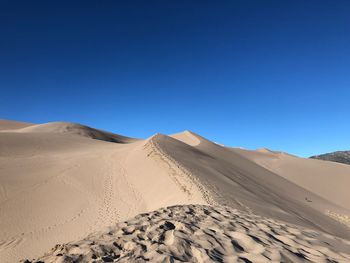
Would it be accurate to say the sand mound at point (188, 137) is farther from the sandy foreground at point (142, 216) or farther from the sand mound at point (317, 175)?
the sandy foreground at point (142, 216)

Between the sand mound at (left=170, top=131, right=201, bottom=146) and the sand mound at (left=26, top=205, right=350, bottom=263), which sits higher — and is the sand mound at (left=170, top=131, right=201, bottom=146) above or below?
above

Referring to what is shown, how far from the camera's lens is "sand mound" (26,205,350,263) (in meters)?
4.21

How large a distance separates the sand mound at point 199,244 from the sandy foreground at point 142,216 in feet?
0.05

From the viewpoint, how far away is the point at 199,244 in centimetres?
461

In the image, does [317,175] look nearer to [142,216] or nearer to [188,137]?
[188,137]

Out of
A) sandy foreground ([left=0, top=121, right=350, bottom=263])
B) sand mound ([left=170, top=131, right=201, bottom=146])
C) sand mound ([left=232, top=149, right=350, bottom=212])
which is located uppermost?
sand mound ([left=170, top=131, right=201, bottom=146])

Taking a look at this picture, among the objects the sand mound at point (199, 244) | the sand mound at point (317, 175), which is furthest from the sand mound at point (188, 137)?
the sand mound at point (199, 244)

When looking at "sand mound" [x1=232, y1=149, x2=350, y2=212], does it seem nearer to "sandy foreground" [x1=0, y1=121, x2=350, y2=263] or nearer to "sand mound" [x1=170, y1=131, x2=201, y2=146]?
"sand mound" [x1=170, y1=131, x2=201, y2=146]

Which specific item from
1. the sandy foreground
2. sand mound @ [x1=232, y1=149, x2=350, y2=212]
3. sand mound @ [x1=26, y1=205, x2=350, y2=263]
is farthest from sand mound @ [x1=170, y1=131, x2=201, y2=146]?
sand mound @ [x1=26, y1=205, x2=350, y2=263]

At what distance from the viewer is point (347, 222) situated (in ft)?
46.4

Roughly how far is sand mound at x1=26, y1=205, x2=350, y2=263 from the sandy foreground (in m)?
0.02

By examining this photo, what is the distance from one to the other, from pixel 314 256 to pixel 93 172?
12.7 m

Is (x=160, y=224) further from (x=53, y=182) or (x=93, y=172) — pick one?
(x=93, y=172)

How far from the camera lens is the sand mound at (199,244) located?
166 inches
